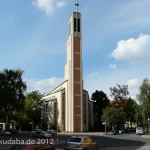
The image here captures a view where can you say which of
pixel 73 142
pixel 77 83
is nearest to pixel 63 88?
pixel 77 83

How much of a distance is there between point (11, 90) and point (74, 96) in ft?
104

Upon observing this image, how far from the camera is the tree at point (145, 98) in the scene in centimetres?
7825

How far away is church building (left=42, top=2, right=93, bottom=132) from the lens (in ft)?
342

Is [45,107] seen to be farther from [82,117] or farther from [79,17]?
[79,17]

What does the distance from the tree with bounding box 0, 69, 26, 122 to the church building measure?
90.1 ft

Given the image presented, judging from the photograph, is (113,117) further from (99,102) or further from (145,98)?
(99,102)

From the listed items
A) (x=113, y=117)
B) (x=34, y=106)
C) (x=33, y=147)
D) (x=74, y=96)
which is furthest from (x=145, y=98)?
(x=33, y=147)

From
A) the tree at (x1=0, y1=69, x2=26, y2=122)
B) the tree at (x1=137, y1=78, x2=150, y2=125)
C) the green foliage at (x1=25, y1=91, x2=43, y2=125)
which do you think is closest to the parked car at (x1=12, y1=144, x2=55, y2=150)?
the tree at (x1=0, y1=69, x2=26, y2=122)

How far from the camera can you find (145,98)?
78.9m

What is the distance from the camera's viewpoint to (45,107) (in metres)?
120

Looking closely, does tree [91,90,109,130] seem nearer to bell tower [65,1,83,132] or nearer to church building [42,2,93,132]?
church building [42,2,93,132]

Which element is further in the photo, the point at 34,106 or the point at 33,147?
the point at 34,106

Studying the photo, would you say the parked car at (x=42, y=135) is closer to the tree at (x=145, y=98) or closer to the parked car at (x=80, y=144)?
the tree at (x=145, y=98)

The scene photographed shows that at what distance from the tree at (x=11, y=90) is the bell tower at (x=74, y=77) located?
89.1ft
